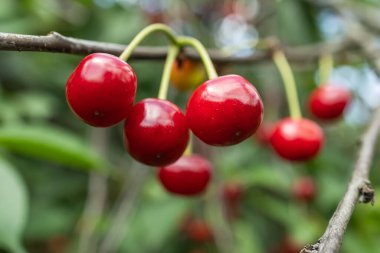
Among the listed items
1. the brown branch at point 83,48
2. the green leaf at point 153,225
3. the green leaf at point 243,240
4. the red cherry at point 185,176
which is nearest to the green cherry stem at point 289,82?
the brown branch at point 83,48

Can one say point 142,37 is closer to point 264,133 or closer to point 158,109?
point 158,109

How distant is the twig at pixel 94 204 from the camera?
2.77 meters

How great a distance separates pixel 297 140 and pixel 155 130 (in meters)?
0.77

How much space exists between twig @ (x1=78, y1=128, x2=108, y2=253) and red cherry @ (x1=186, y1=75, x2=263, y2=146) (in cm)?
166

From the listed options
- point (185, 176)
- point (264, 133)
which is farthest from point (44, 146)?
point (264, 133)

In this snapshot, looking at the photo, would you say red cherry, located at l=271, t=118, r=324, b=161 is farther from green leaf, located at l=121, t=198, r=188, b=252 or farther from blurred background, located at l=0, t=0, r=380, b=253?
green leaf, located at l=121, t=198, r=188, b=252

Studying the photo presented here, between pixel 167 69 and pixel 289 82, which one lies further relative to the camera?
pixel 289 82

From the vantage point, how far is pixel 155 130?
1.26 meters

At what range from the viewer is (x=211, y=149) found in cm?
315

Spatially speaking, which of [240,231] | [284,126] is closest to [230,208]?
[240,231]

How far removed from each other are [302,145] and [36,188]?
1992 mm

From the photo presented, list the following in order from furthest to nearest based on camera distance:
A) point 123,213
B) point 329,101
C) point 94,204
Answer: point 94,204 → point 123,213 → point 329,101

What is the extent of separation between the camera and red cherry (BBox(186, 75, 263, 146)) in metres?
1.19

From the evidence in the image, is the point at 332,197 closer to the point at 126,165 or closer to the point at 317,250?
the point at 126,165
